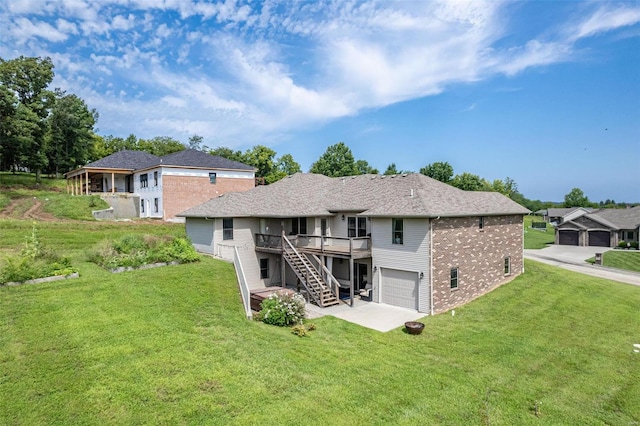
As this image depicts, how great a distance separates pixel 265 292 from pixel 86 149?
5061cm

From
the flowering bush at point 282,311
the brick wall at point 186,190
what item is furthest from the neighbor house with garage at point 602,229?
the flowering bush at point 282,311

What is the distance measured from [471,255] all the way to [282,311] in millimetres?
10944

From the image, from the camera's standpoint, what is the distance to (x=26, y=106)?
39.9 m

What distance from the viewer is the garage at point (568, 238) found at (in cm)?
4584

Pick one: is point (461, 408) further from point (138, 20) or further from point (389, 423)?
point (138, 20)

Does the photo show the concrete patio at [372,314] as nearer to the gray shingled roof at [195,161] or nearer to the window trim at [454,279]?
the window trim at [454,279]

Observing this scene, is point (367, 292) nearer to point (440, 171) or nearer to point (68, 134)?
point (440, 171)

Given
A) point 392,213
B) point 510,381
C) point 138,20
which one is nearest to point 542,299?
point 392,213

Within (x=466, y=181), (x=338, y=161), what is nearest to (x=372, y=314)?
(x=338, y=161)

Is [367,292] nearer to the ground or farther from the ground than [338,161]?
nearer to the ground

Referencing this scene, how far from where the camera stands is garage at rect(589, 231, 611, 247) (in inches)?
1716

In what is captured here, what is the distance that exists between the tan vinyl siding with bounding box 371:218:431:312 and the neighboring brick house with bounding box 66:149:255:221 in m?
21.0

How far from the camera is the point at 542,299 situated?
19031 millimetres

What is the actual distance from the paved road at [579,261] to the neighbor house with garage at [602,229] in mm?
1876
